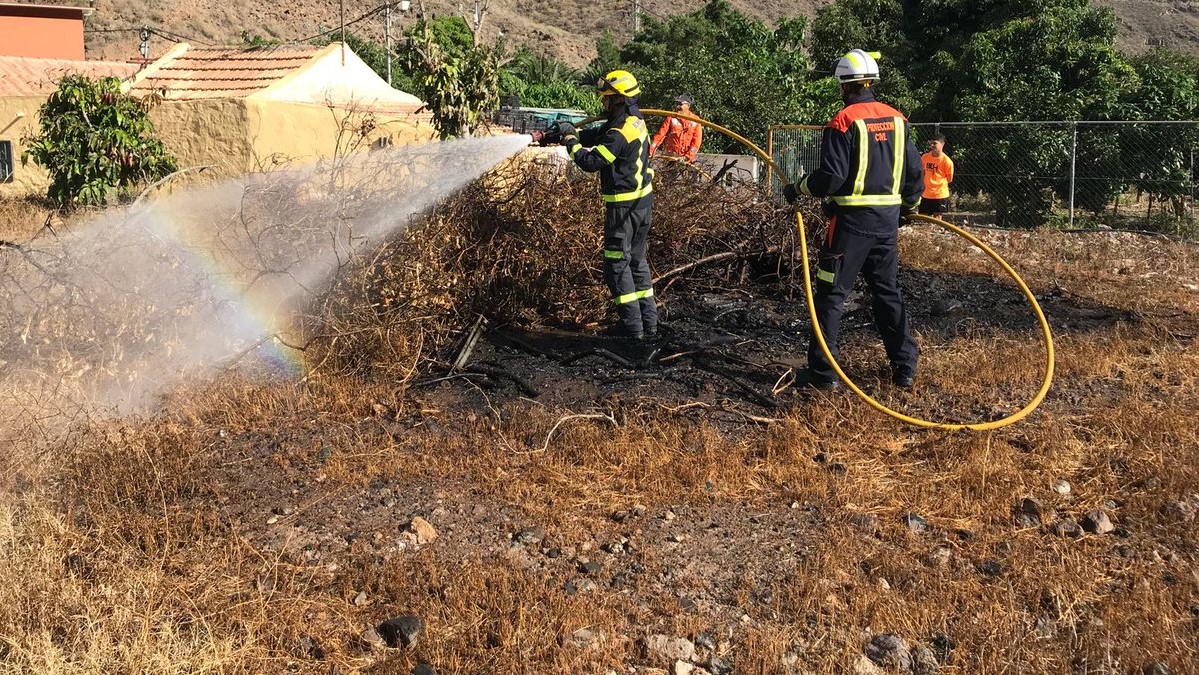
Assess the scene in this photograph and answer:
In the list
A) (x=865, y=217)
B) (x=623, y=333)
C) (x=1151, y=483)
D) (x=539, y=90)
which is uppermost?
(x=539, y=90)

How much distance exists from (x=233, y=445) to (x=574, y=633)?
7.30 ft

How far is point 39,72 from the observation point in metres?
15.4

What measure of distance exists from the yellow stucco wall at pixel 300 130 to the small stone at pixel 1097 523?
507 cm

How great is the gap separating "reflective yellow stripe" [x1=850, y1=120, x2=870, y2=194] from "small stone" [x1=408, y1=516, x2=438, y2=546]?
107 inches

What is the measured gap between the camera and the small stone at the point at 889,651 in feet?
9.46

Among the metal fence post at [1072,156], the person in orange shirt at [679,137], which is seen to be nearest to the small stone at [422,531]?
the person in orange shirt at [679,137]

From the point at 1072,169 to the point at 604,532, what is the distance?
12.0 metres

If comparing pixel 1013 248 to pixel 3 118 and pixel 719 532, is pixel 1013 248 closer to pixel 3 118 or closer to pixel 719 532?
pixel 719 532

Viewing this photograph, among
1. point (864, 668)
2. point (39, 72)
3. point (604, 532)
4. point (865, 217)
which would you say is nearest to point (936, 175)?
point (865, 217)

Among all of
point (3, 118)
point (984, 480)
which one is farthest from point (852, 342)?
point (3, 118)

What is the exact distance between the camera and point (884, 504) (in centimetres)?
391

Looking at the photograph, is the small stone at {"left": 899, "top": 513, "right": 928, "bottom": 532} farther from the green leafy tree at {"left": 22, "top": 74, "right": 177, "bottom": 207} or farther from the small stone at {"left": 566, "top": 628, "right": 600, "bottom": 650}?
the green leafy tree at {"left": 22, "top": 74, "right": 177, "bottom": 207}

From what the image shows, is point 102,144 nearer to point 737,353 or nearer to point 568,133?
point 568,133

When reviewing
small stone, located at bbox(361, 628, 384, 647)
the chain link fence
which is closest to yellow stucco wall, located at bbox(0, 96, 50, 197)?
the chain link fence
